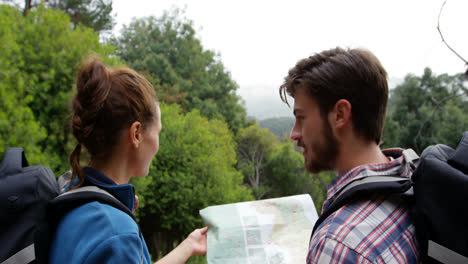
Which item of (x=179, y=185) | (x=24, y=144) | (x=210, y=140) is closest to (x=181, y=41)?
(x=210, y=140)

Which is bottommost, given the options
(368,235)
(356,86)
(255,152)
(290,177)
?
(290,177)

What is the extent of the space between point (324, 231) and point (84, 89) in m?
1.01

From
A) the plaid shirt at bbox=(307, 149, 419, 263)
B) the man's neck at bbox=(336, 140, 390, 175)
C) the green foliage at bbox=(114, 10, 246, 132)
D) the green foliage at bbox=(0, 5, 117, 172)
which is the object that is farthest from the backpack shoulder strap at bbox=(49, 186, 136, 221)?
the green foliage at bbox=(114, 10, 246, 132)

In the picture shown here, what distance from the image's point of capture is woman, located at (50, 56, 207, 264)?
91 cm

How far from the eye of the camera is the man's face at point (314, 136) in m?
1.28

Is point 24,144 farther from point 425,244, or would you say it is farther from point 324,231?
point 425,244

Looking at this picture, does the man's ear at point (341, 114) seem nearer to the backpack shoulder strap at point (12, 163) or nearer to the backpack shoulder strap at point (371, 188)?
the backpack shoulder strap at point (371, 188)

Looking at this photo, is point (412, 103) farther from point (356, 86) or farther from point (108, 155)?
point (108, 155)

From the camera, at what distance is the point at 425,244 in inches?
33.7

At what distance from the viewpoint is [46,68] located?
443cm

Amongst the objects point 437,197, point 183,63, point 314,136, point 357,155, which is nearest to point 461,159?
Answer: point 437,197

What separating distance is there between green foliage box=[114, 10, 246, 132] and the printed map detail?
19185 millimetres

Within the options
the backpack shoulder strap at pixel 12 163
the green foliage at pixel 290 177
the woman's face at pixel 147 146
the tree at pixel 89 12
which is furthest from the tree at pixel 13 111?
the green foliage at pixel 290 177

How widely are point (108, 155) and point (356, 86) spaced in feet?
3.55
